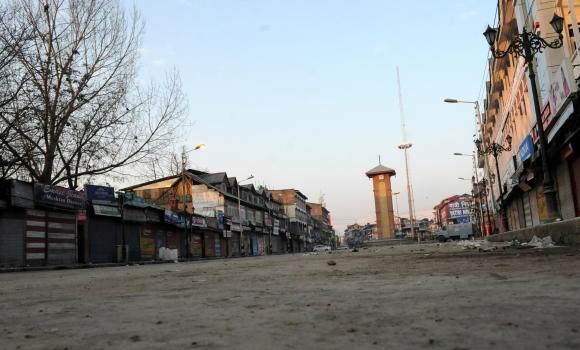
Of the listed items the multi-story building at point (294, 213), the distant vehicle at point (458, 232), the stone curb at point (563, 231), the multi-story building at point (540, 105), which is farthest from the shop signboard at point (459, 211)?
the stone curb at point (563, 231)

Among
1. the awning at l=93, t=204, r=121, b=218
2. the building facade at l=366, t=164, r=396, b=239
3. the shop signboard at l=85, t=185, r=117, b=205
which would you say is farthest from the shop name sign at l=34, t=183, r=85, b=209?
the building facade at l=366, t=164, r=396, b=239

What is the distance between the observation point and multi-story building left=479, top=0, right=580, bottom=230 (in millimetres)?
16156

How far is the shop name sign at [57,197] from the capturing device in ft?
83.2

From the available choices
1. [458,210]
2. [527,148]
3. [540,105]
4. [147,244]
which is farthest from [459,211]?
[540,105]

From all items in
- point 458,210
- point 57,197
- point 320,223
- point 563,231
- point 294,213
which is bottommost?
point 563,231

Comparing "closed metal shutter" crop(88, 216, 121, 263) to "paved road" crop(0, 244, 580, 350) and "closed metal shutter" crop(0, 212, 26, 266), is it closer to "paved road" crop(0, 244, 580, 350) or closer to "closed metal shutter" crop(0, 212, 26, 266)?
"closed metal shutter" crop(0, 212, 26, 266)

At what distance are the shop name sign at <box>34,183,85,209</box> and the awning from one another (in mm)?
1338

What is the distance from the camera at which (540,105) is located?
75.5 feet

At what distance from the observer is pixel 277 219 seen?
293ft

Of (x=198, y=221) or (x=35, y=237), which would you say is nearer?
(x=35, y=237)

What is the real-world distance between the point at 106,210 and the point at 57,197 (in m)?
5.01

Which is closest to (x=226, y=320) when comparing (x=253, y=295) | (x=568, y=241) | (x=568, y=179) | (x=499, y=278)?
(x=253, y=295)

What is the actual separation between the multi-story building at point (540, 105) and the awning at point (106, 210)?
2454 cm

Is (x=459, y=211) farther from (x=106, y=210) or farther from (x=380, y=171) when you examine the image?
(x=106, y=210)
